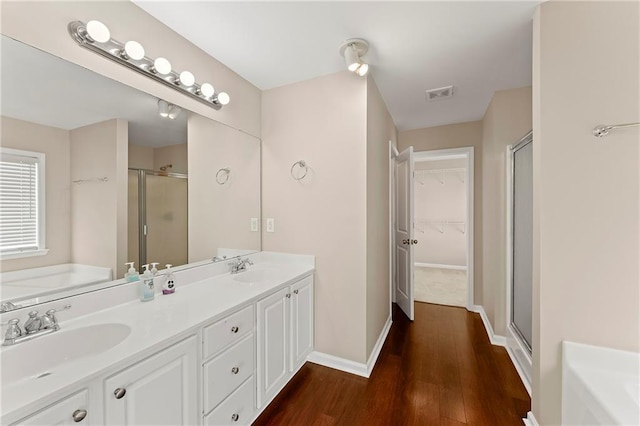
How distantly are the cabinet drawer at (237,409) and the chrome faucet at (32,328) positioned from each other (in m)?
0.78

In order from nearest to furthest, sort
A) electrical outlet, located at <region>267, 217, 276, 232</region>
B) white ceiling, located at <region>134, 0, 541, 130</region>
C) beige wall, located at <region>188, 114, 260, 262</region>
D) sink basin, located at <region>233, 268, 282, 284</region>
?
white ceiling, located at <region>134, 0, 541, 130</region>, beige wall, located at <region>188, 114, 260, 262</region>, sink basin, located at <region>233, 268, 282, 284</region>, electrical outlet, located at <region>267, 217, 276, 232</region>

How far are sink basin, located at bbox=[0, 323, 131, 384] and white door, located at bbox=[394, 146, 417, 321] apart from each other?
2.77 meters

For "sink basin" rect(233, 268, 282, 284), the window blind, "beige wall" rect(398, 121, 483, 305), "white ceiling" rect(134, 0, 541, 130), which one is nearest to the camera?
the window blind

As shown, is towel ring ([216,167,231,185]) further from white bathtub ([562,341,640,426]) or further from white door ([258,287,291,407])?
white bathtub ([562,341,640,426])

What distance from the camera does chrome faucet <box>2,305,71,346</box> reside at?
96 cm

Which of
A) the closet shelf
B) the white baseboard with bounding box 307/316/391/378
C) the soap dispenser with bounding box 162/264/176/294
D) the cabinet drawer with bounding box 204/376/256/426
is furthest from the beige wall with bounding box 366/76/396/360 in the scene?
the closet shelf

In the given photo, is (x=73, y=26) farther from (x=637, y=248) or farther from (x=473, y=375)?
(x=473, y=375)

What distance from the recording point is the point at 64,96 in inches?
49.1

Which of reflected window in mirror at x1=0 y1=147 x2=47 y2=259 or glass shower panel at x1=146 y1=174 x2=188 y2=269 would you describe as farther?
glass shower panel at x1=146 y1=174 x2=188 y2=269

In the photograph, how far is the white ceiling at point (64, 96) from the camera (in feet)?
3.55

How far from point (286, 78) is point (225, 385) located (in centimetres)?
229

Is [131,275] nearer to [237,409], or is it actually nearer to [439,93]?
[237,409]

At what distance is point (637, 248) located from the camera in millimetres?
1300

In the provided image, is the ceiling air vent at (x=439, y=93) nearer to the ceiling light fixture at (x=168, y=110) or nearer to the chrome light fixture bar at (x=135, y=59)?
the chrome light fixture bar at (x=135, y=59)
